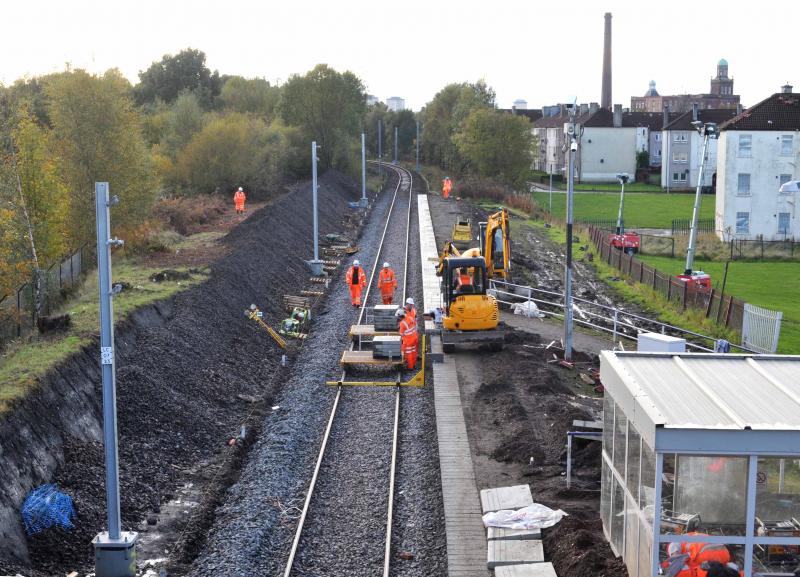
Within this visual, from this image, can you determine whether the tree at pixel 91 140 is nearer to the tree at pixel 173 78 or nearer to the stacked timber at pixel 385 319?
the stacked timber at pixel 385 319

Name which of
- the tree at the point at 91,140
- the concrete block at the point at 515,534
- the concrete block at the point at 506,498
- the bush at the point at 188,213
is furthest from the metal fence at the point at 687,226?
the concrete block at the point at 515,534

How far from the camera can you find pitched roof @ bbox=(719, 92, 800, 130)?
187 feet

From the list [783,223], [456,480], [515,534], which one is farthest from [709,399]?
[783,223]

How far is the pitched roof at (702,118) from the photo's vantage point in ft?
307

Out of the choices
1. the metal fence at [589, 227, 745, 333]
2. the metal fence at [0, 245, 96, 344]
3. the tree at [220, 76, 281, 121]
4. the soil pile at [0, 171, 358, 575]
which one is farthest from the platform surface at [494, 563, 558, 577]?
the tree at [220, 76, 281, 121]

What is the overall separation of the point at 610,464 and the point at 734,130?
50489 mm

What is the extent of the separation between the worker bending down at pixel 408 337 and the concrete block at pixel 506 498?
23.3ft

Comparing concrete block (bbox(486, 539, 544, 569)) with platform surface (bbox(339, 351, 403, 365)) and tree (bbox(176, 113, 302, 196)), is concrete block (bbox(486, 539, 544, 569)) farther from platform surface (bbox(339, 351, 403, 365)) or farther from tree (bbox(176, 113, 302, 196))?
tree (bbox(176, 113, 302, 196))

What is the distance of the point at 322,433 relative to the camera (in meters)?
17.1

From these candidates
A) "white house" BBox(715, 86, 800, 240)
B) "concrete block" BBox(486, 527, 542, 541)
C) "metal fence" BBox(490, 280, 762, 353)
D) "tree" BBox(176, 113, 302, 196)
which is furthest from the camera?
"white house" BBox(715, 86, 800, 240)

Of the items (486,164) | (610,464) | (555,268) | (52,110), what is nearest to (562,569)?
(610,464)

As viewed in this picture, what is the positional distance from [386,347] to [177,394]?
5191 millimetres

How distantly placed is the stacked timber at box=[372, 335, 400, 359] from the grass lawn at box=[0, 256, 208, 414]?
18.8ft

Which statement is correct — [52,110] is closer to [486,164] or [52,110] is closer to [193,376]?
[193,376]
